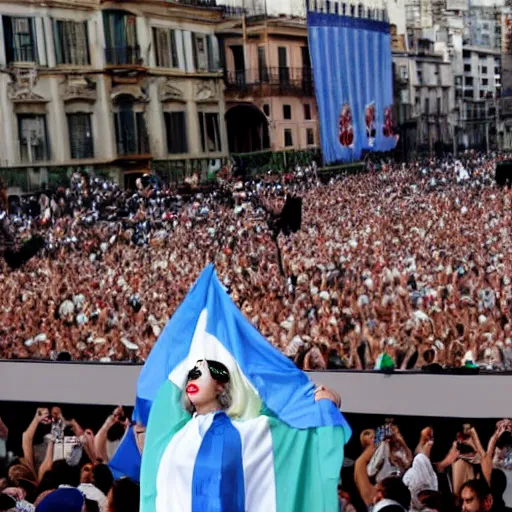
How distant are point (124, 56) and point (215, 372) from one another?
3.58 m

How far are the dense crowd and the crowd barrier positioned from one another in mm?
80

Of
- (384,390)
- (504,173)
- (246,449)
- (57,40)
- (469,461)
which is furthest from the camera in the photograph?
(57,40)

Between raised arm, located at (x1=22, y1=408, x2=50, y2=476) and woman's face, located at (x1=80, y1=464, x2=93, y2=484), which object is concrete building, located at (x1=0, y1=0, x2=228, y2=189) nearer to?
raised arm, located at (x1=22, y1=408, x2=50, y2=476)

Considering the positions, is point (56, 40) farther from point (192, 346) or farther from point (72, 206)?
point (192, 346)

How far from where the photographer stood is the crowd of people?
204 inches

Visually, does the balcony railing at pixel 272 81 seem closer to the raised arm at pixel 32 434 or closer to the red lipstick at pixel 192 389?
the raised arm at pixel 32 434

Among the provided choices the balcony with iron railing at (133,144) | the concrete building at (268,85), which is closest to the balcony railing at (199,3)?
the concrete building at (268,85)

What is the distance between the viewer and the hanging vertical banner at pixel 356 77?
20.3ft

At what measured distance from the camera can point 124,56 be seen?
6.55 meters

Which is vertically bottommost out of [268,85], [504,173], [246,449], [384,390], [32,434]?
[32,434]

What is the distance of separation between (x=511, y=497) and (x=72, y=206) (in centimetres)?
280

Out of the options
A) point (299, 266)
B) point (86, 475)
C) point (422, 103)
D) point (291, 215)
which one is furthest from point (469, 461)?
point (86, 475)

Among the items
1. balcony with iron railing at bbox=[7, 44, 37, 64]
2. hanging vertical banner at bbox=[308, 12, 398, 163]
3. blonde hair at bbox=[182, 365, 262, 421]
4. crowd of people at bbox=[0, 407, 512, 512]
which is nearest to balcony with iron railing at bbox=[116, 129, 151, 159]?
balcony with iron railing at bbox=[7, 44, 37, 64]

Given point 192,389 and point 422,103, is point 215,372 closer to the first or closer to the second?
point 192,389
